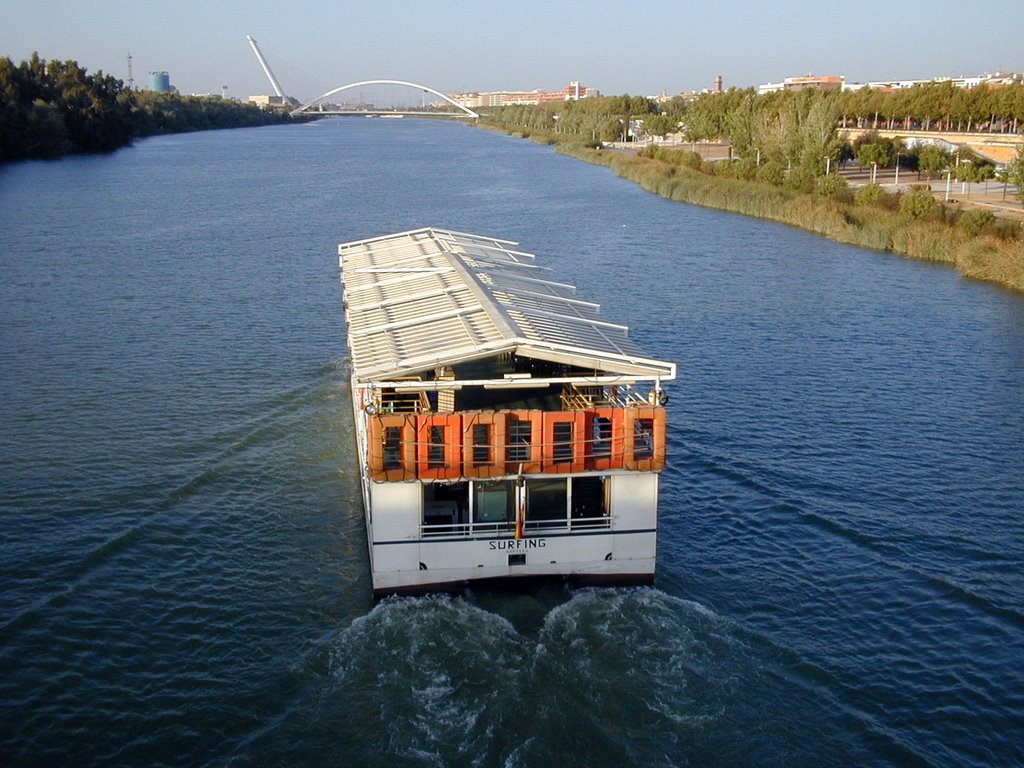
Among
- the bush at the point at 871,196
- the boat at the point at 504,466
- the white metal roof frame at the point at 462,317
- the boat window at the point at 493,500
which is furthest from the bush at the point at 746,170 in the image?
the boat window at the point at 493,500

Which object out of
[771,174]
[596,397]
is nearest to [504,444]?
[596,397]

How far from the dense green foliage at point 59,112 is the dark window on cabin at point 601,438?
69967 mm

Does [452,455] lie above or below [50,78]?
below

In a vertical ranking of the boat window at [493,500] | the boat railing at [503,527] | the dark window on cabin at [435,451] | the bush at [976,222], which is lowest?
the boat railing at [503,527]

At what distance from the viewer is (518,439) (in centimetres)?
1330

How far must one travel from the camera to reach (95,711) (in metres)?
11.3

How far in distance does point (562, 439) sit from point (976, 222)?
30.9 metres

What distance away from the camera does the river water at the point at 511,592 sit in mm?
11102

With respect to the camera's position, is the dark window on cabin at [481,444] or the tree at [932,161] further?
the tree at [932,161]

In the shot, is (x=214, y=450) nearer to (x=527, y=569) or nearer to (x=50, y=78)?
(x=527, y=569)

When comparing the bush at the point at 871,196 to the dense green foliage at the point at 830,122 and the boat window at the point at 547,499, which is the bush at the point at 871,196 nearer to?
the dense green foliage at the point at 830,122

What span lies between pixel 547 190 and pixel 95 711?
5224 centimetres

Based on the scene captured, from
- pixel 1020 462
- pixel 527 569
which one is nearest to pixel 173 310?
pixel 527 569

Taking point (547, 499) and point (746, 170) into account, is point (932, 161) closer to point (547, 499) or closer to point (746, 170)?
point (746, 170)
